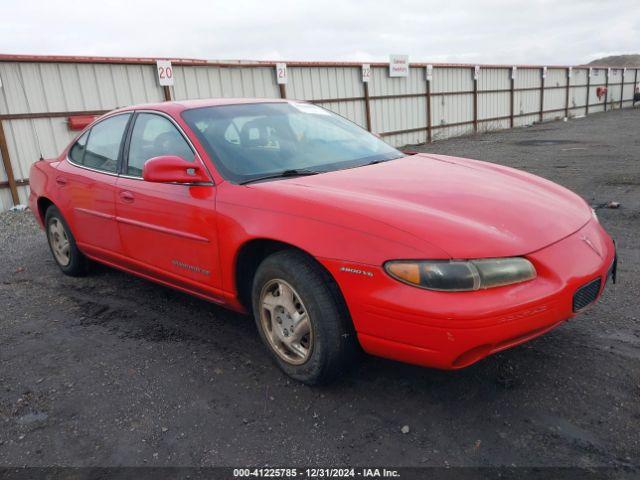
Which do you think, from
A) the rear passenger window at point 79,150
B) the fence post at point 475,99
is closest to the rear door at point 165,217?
the rear passenger window at point 79,150

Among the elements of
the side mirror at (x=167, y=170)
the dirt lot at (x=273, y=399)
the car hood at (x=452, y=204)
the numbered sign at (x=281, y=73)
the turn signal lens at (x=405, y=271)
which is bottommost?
the dirt lot at (x=273, y=399)

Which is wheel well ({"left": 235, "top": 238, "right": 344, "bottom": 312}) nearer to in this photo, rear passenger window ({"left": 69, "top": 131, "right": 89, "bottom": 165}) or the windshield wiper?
the windshield wiper

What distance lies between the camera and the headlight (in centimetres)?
221

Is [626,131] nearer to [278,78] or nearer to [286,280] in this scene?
[278,78]

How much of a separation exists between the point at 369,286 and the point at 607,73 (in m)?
41.0

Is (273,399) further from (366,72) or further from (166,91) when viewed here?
(366,72)

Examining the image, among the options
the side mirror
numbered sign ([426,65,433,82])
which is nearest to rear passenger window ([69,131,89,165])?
Answer: the side mirror

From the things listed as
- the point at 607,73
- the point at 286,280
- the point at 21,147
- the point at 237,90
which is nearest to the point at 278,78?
the point at 237,90

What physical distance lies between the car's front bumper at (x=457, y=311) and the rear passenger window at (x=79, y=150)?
299cm

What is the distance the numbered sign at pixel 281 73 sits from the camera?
14547mm

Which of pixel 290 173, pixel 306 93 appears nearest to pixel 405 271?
pixel 290 173

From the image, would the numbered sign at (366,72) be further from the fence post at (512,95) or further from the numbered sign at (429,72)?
the fence post at (512,95)

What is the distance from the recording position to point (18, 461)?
2.38 meters

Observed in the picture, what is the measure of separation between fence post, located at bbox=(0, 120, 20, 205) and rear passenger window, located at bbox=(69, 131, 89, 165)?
6115 millimetres
